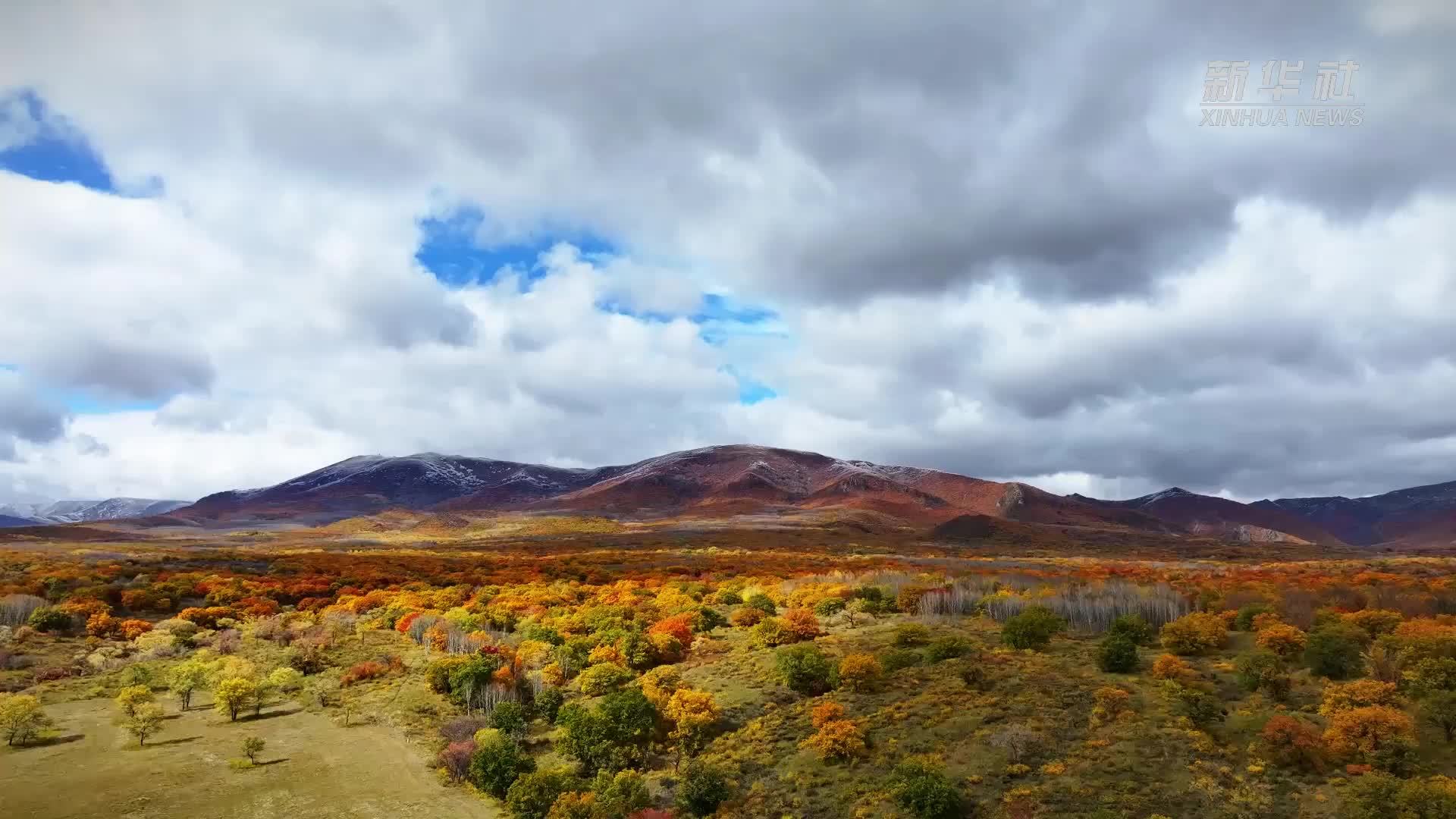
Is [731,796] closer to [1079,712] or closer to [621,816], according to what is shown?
[621,816]

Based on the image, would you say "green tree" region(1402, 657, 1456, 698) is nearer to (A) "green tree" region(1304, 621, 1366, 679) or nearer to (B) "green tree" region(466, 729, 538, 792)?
(A) "green tree" region(1304, 621, 1366, 679)

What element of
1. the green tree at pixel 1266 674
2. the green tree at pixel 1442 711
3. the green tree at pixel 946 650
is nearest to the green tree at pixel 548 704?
the green tree at pixel 946 650

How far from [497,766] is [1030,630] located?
538 inches

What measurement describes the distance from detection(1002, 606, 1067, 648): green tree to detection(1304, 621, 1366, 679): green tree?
17.8ft

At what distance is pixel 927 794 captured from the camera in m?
11.6

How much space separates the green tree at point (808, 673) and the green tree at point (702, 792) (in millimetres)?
4183

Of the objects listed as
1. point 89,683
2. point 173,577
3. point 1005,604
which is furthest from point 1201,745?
point 173,577

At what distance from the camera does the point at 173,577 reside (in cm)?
3719

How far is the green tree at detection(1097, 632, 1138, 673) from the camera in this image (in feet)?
52.6

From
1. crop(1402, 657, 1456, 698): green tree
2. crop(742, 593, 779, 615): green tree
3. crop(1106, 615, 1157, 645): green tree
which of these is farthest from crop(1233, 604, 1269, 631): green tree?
crop(742, 593, 779, 615): green tree

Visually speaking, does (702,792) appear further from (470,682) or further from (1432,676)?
(1432,676)

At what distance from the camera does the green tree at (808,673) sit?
1716 cm

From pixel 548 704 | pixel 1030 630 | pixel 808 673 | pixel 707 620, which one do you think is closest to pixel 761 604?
pixel 707 620

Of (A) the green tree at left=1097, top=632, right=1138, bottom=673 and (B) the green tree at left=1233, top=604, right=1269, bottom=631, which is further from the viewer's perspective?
(B) the green tree at left=1233, top=604, right=1269, bottom=631
